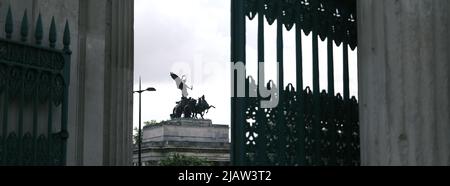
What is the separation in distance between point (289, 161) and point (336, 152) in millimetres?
552

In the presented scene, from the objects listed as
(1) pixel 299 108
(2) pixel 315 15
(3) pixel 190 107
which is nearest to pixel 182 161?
(3) pixel 190 107

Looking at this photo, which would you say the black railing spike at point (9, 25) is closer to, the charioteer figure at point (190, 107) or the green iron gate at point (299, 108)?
the green iron gate at point (299, 108)

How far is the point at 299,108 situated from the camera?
611 centimetres

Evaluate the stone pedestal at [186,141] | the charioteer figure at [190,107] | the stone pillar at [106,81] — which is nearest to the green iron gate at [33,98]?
the stone pillar at [106,81]

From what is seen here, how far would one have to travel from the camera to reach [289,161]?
19.8 ft

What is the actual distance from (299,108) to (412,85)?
132cm

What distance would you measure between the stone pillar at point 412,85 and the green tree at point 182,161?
42.3 m

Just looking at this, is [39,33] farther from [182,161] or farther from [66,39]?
[182,161]

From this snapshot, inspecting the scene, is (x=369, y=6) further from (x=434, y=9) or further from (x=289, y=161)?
(x=289, y=161)

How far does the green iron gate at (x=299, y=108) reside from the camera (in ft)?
19.2

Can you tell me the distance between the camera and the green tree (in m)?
47.9
